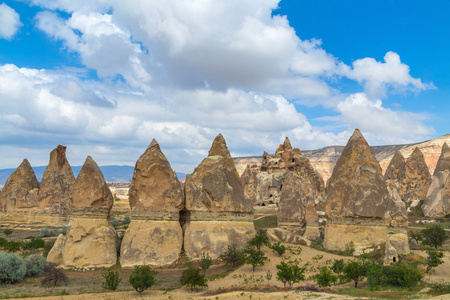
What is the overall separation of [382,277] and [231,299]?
5.96 metres

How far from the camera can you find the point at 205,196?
22.1 metres

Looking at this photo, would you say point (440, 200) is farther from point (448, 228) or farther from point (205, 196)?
point (205, 196)

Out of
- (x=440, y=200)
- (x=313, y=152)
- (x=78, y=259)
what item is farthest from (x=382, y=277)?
(x=313, y=152)

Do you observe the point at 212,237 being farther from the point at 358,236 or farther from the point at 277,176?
the point at 277,176

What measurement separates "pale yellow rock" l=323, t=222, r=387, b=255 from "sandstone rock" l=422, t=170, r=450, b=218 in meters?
23.4

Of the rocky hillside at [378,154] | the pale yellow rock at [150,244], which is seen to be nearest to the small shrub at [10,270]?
the pale yellow rock at [150,244]

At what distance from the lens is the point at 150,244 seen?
67.8ft

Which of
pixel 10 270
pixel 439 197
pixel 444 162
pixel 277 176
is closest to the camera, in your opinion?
pixel 10 270

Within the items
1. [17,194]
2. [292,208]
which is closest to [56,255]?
[292,208]

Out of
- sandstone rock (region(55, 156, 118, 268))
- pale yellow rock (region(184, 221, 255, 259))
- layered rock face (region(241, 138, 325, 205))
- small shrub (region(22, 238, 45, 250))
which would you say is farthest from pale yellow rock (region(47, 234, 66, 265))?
layered rock face (region(241, 138, 325, 205))

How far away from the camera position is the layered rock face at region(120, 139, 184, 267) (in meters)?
20.5

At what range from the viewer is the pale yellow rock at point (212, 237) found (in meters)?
21.0

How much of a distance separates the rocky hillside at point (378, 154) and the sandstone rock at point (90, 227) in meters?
86.0

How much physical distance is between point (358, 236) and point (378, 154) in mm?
135020
